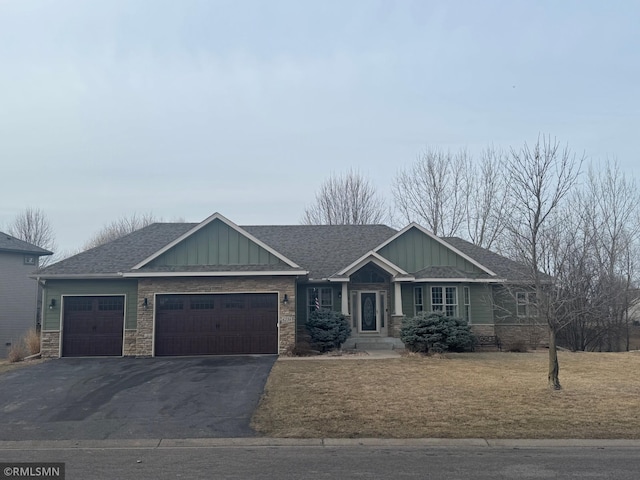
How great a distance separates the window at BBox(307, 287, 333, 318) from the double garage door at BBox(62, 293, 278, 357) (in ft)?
10.3

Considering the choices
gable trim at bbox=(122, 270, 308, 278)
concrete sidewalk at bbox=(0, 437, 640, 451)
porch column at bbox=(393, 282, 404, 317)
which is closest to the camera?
concrete sidewalk at bbox=(0, 437, 640, 451)

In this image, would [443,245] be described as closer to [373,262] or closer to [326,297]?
[373,262]

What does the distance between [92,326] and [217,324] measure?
4.74 m

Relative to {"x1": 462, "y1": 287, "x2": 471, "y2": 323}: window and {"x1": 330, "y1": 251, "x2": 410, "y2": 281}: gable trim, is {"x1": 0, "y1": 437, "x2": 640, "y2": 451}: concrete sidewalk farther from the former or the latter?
{"x1": 462, "y1": 287, "x2": 471, "y2": 323}: window

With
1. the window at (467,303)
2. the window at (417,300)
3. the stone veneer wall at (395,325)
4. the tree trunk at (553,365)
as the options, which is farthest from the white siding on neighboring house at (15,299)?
the tree trunk at (553,365)

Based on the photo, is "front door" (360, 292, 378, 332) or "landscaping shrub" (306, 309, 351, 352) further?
"front door" (360, 292, 378, 332)

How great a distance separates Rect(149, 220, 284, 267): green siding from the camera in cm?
2055

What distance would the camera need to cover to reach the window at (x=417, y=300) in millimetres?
23372

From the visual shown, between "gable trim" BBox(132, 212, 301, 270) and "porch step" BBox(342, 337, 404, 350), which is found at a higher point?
"gable trim" BBox(132, 212, 301, 270)

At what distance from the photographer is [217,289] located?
66.5ft

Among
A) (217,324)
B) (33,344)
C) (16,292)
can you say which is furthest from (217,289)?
(16,292)

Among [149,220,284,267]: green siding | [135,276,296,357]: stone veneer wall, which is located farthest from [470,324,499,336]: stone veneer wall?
[149,220,284,267]: green siding

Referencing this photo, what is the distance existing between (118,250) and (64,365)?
20.3 feet

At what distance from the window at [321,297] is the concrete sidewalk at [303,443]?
45.2 ft
